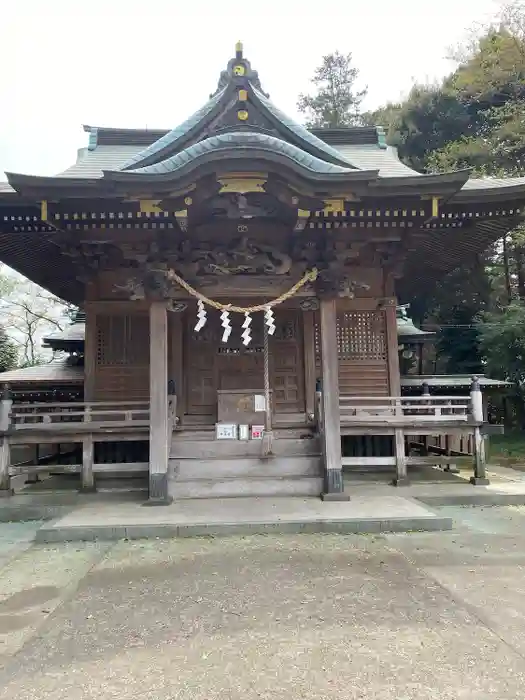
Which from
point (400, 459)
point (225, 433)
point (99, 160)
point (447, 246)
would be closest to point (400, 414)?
point (400, 459)

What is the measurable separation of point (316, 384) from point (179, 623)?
5.50 meters

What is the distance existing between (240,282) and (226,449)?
2.46 m

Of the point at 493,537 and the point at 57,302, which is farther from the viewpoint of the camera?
the point at 57,302

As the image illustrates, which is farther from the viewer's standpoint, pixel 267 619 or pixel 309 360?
pixel 309 360

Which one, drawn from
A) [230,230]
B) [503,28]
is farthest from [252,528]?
[503,28]

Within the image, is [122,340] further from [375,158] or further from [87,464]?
[375,158]

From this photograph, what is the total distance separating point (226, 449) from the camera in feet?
25.0

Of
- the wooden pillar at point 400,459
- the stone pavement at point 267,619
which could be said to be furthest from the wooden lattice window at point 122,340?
the wooden pillar at point 400,459

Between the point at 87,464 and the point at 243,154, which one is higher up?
the point at 243,154

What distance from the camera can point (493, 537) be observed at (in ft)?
18.5

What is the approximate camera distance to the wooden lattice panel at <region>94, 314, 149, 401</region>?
28.2 feet

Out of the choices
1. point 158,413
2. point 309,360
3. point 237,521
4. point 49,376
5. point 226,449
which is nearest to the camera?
point 237,521

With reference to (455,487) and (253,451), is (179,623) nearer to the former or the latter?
(253,451)

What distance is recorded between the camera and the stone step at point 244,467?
24.0 ft
